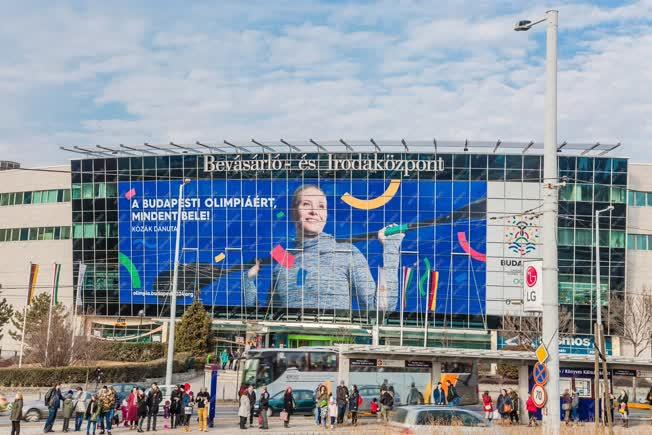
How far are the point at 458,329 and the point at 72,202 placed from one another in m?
40.2

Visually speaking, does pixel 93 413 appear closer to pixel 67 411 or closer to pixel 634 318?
pixel 67 411

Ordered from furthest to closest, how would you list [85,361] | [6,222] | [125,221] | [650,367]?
[6,222], [125,221], [85,361], [650,367]

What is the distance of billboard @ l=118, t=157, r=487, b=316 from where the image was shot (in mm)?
77562

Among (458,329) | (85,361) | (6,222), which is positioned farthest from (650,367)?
(6,222)

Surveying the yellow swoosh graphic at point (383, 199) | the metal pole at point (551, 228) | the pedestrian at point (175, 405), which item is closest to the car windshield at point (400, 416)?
the metal pole at point (551, 228)

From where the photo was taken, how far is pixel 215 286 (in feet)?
268

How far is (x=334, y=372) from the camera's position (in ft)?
135

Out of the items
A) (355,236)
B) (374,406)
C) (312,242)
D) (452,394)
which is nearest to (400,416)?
(452,394)

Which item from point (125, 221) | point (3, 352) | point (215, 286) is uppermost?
point (125, 221)

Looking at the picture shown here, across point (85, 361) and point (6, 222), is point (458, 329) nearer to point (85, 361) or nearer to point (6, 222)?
point (85, 361)

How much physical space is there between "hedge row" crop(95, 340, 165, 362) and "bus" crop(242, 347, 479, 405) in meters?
24.8

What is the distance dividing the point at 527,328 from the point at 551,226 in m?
54.5

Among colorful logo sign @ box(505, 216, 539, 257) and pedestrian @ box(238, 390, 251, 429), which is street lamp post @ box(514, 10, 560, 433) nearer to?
pedestrian @ box(238, 390, 251, 429)

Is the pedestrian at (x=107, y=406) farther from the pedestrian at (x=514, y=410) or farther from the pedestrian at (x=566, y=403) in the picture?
the pedestrian at (x=566, y=403)
